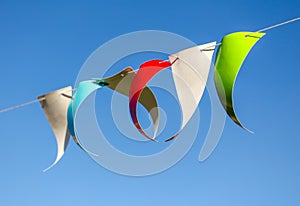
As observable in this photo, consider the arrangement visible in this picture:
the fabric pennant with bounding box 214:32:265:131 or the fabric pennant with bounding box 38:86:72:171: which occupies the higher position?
the fabric pennant with bounding box 38:86:72:171

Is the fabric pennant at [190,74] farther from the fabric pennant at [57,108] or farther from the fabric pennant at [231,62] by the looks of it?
the fabric pennant at [57,108]

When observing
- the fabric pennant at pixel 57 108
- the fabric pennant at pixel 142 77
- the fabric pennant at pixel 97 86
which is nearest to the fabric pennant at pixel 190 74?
the fabric pennant at pixel 142 77

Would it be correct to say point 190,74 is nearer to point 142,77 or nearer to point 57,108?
point 142,77

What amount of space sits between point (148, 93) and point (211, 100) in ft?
2.90

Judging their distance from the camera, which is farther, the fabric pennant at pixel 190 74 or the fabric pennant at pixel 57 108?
the fabric pennant at pixel 57 108

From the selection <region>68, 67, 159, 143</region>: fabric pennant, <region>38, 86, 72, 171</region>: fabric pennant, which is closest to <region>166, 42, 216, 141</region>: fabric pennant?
<region>68, 67, 159, 143</region>: fabric pennant

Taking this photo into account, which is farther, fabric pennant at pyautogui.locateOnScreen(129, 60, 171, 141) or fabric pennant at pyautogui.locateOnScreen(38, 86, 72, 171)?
fabric pennant at pyautogui.locateOnScreen(38, 86, 72, 171)

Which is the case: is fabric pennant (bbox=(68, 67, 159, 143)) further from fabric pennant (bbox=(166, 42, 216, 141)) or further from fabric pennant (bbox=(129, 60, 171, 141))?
fabric pennant (bbox=(166, 42, 216, 141))

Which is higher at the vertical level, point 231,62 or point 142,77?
point 142,77

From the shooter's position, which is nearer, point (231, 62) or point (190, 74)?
point (231, 62)

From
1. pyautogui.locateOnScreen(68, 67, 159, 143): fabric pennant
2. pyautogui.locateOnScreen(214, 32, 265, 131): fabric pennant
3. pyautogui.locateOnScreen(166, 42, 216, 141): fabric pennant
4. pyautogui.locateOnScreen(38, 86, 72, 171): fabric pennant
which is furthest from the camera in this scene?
pyautogui.locateOnScreen(38, 86, 72, 171): fabric pennant

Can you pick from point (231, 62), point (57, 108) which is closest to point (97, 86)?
point (57, 108)

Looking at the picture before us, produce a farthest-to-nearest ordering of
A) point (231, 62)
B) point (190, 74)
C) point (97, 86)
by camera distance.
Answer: point (97, 86), point (190, 74), point (231, 62)

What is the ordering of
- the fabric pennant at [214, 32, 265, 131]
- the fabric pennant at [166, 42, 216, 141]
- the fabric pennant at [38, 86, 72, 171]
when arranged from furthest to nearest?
the fabric pennant at [38, 86, 72, 171] → the fabric pennant at [166, 42, 216, 141] → the fabric pennant at [214, 32, 265, 131]
